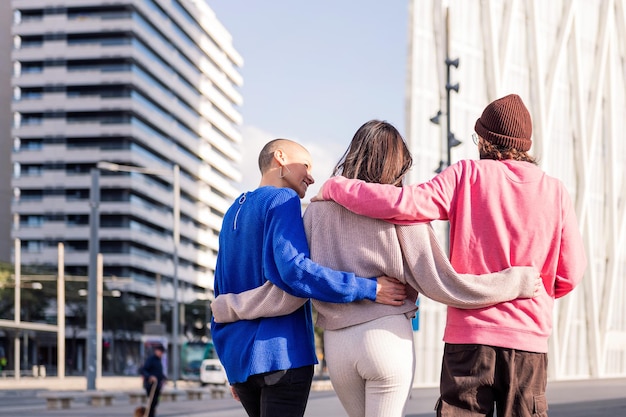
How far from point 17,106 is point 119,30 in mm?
12449

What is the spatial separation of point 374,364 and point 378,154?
817 mm

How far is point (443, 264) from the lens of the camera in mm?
3943

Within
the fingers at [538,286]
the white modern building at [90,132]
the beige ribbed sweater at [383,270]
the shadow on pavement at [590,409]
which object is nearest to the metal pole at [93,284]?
the shadow on pavement at [590,409]

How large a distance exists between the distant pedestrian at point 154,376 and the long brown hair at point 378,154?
1432 cm

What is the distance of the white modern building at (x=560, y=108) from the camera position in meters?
37.3

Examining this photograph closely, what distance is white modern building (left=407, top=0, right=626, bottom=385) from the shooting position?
37.3 metres

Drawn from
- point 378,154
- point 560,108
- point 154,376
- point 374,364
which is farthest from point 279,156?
point 560,108

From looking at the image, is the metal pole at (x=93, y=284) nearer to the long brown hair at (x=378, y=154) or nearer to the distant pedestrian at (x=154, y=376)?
the distant pedestrian at (x=154, y=376)

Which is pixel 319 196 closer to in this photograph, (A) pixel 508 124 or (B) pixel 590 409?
(A) pixel 508 124

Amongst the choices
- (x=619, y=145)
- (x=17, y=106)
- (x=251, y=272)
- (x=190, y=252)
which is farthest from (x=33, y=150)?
(x=251, y=272)

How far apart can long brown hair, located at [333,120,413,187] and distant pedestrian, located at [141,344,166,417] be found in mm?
14321

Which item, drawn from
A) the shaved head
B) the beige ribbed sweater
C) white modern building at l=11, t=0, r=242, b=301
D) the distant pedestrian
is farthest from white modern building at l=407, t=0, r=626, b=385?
white modern building at l=11, t=0, r=242, b=301

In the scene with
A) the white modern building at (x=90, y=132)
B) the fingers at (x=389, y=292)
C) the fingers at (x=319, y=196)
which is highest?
the white modern building at (x=90, y=132)

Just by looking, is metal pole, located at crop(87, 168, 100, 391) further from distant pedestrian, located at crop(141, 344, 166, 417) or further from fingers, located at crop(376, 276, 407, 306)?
fingers, located at crop(376, 276, 407, 306)
